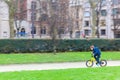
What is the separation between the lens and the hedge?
112 feet

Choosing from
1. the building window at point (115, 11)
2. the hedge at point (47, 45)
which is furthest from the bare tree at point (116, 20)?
the hedge at point (47, 45)

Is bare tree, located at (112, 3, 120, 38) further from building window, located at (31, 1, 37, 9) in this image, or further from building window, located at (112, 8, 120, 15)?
building window, located at (31, 1, 37, 9)

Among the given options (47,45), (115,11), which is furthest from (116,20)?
(47,45)

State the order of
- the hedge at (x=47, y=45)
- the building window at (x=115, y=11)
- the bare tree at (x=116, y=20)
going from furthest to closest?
1. the building window at (x=115, y=11)
2. the bare tree at (x=116, y=20)
3. the hedge at (x=47, y=45)

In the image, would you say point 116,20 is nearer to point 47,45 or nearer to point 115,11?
point 115,11

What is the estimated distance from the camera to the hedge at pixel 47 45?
112 feet

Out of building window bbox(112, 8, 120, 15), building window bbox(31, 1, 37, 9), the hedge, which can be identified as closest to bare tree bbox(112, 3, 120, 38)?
building window bbox(112, 8, 120, 15)

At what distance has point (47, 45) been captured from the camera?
3553cm

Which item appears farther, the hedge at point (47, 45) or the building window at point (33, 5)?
the building window at point (33, 5)

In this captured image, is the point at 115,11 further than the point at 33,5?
No

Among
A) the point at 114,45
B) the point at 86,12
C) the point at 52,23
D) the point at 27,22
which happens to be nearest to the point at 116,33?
the point at 86,12

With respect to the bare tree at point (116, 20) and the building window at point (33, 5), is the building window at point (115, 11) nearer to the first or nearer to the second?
the bare tree at point (116, 20)

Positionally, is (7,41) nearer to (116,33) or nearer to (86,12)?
(116,33)

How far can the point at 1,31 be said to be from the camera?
7788 cm
